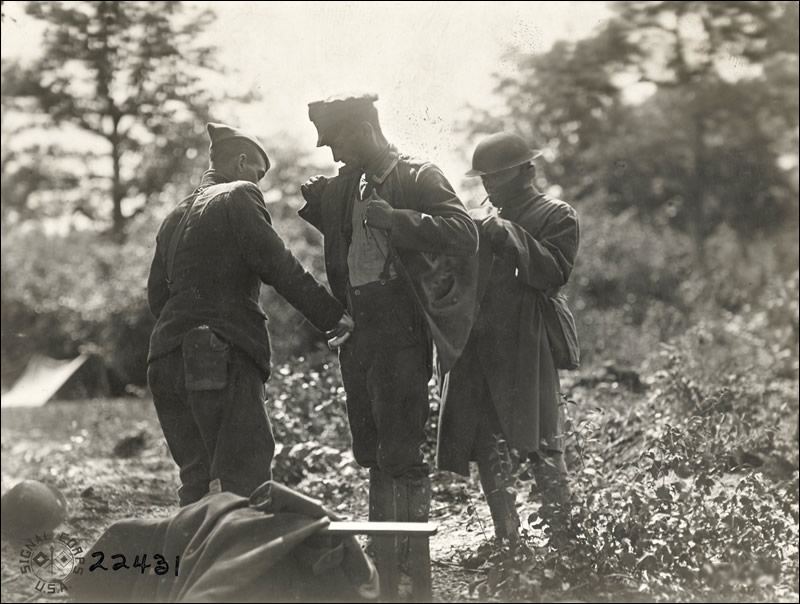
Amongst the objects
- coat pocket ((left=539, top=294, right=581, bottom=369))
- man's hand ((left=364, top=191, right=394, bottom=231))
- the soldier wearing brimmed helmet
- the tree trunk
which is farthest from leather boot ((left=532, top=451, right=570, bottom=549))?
the tree trunk

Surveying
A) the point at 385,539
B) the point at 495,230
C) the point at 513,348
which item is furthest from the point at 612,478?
the point at 385,539

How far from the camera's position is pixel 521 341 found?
5.15 metres

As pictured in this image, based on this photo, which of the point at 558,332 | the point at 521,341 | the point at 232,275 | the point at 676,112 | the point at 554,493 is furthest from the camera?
the point at 676,112

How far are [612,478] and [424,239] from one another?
223 cm

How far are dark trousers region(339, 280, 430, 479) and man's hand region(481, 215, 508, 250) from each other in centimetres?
60

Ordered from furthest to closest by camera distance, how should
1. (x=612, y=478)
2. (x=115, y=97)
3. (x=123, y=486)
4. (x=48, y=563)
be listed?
(x=115, y=97) < (x=123, y=486) < (x=612, y=478) < (x=48, y=563)

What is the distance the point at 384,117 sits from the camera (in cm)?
511

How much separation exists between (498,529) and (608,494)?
1.98 ft

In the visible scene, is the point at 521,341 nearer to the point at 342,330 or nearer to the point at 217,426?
the point at 342,330

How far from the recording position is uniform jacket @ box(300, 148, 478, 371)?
462cm

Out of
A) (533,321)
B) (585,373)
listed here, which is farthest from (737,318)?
(533,321)

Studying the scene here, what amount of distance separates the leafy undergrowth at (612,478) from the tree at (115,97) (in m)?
4.11

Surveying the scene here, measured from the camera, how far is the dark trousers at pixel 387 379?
461 centimetres

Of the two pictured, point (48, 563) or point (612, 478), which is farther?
point (612, 478)
